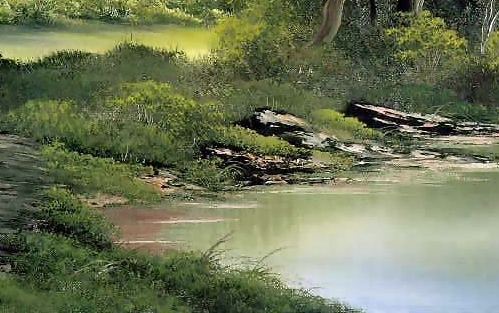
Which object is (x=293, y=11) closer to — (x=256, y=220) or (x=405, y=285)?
(x=256, y=220)

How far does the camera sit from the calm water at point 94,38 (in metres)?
4.22

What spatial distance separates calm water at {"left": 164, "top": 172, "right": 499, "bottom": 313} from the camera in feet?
12.2

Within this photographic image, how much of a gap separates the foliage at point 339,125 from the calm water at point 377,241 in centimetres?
42

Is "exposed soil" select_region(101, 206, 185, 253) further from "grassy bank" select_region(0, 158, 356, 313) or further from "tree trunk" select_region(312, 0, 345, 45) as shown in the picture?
"tree trunk" select_region(312, 0, 345, 45)

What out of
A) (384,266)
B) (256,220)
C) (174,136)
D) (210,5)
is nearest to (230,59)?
(210,5)

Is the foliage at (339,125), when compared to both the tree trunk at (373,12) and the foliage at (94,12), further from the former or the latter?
the foliage at (94,12)

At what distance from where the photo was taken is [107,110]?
4121 mm

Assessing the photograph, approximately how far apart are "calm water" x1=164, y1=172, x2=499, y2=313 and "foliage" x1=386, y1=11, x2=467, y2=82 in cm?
96

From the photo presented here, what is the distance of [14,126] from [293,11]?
1717 millimetres

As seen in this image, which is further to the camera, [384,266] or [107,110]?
[107,110]

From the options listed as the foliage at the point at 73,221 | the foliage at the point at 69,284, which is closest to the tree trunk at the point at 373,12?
the foliage at the point at 73,221

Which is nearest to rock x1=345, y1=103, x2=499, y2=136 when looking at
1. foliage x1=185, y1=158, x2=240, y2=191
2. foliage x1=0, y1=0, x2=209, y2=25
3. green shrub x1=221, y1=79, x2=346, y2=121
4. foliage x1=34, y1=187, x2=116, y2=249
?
green shrub x1=221, y1=79, x2=346, y2=121

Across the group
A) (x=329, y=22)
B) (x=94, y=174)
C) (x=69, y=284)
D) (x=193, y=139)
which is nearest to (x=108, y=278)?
(x=69, y=284)

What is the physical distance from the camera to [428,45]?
192 inches
